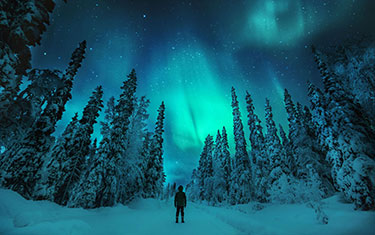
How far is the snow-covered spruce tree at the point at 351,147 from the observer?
9.61 metres

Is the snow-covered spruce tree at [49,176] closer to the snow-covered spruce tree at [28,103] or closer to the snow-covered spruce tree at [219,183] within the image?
the snow-covered spruce tree at [28,103]

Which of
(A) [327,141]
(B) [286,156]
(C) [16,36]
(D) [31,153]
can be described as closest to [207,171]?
(B) [286,156]

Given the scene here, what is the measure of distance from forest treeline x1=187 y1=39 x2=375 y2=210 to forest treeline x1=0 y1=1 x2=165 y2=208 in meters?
16.6

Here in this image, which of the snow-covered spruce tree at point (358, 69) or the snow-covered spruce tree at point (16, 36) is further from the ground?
the snow-covered spruce tree at point (358, 69)

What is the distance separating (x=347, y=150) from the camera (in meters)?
10.9

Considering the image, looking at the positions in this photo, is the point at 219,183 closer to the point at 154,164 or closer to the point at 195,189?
the point at 154,164

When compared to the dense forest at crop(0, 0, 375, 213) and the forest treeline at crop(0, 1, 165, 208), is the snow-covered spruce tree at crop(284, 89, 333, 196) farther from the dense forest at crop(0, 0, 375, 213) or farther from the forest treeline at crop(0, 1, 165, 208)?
the forest treeline at crop(0, 1, 165, 208)

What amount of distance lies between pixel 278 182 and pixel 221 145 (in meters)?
22.2

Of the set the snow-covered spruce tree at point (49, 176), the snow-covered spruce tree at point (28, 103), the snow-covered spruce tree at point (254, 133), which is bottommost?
the snow-covered spruce tree at point (49, 176)

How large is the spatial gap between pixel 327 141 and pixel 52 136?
22.8 metres

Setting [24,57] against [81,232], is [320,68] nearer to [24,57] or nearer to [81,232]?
[81,232]

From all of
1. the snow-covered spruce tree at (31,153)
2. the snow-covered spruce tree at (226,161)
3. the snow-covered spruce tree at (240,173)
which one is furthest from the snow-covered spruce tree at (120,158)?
the snow-covered spruce tree at (226,161)

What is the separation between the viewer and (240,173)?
27.5m

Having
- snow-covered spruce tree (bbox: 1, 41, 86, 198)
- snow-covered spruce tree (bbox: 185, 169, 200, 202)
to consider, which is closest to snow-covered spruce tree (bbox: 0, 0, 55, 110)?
snow-covered spruce tree (bbox: 1, 41, 86, 198)
